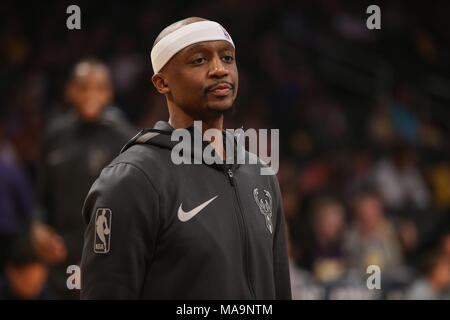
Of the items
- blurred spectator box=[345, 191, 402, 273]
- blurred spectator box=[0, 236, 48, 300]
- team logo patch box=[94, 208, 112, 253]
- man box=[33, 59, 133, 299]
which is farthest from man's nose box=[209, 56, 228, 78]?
blurred spectator box=[345, 191, 402, 273]

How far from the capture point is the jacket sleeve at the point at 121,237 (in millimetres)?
2217

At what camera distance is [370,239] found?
6.55 m

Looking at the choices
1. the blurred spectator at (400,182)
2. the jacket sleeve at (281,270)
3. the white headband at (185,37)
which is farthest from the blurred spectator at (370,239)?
the white headband at (185,37)

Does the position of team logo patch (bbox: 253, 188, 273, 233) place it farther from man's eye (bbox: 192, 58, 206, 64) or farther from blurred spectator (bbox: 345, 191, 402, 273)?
blurred spectator (bbox: 345, 191, 402, 273)

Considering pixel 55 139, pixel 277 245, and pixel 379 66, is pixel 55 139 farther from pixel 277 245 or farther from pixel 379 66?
pixel 379 66

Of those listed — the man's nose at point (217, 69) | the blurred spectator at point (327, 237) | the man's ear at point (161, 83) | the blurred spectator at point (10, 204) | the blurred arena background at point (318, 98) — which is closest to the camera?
the man's nose at point (217, 69)

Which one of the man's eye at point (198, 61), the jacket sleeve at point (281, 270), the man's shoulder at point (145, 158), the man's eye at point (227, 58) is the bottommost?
the jacket sleeve at point (281, 270)

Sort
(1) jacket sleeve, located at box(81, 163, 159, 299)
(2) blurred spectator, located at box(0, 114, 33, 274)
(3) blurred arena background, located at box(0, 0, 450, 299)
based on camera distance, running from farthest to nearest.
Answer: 1. (3) blurred arena background, located at box(0, 0, 450, 299)
2. (2) blurred spectator, located at box(0, 114, 33, 274)
3. (1) jacket sleeve, located at box(81, 163, 159, 299)

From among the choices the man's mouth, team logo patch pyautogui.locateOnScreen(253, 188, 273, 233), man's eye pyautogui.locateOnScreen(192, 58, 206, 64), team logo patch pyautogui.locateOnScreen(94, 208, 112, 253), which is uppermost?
man's eye pyautogui.locateOnScreen(192, 58, 206, 64)

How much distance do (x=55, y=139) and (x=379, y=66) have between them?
193 inches

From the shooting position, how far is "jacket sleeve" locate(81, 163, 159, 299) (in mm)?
2217

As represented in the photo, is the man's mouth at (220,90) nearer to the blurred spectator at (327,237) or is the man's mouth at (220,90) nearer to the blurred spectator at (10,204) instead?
the blurred spectator at (10,204)

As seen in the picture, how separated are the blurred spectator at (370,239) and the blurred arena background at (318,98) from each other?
0.01 meters

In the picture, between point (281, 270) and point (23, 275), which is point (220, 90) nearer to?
point (281, 270)
